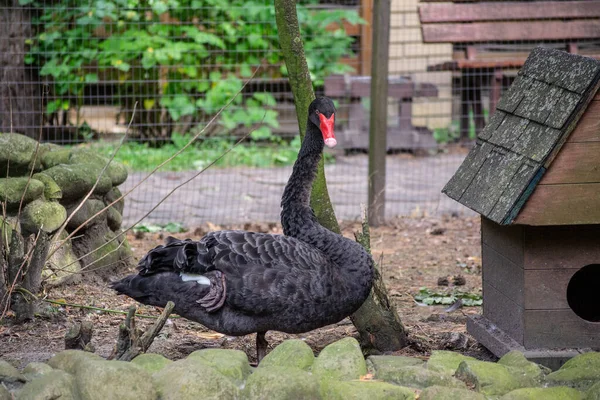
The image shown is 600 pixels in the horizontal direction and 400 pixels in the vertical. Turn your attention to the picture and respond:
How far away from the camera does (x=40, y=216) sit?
571cm

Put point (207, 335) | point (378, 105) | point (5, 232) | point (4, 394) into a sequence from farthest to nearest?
1. point (378, 105)
2. point (207, 335)
3. point (5, 232)
4. point (4, 394)

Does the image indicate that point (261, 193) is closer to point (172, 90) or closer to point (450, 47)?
point (172, 90)

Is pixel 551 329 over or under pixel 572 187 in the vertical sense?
under

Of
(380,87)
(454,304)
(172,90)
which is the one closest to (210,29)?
(172,90)

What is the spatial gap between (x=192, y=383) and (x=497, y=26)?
381 inches

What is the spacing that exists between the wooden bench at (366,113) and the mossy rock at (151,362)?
8714 mm

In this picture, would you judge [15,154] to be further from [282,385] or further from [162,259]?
[282,385]

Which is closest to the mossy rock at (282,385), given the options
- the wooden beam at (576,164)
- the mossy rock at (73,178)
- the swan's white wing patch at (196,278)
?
the swan's white wing patch at (196,278)

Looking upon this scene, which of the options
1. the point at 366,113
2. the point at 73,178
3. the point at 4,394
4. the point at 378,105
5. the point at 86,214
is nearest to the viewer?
the point at 4,394

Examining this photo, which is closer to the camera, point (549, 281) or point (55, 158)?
point (549, 281)

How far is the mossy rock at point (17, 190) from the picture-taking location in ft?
18.6

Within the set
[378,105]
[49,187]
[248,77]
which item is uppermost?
[248,77]

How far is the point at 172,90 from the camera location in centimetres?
1223

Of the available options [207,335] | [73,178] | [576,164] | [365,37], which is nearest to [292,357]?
[207,335]
